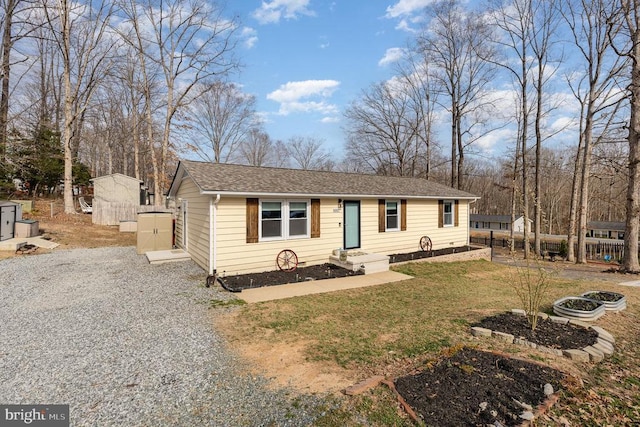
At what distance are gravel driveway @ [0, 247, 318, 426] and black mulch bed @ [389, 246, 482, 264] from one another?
687 cm

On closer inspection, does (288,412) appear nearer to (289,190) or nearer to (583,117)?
(289,190)

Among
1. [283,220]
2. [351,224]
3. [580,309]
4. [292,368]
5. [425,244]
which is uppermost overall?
[283,220]

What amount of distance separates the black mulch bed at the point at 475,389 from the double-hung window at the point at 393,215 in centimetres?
847

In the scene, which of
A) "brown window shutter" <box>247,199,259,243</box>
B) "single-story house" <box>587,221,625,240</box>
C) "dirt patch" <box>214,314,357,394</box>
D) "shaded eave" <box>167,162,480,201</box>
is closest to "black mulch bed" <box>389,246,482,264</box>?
"shaded eave" <box>167,162,480,201</box>

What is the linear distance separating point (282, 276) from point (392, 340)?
466 cm

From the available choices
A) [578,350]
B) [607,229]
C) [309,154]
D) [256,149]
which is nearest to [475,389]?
[578,350]

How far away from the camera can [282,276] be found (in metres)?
8.76

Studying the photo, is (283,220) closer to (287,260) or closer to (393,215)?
(287,260)

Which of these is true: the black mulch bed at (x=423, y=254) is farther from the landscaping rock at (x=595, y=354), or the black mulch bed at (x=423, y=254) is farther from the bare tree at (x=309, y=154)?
the bare tree at (x=309, y=154)

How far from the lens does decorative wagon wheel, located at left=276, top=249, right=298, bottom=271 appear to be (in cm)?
941

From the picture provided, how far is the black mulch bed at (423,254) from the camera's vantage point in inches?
453

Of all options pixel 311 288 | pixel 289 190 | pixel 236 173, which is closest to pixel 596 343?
pixel 311 288

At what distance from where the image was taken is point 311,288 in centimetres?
783

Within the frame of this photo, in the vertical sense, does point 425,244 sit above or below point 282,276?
above
